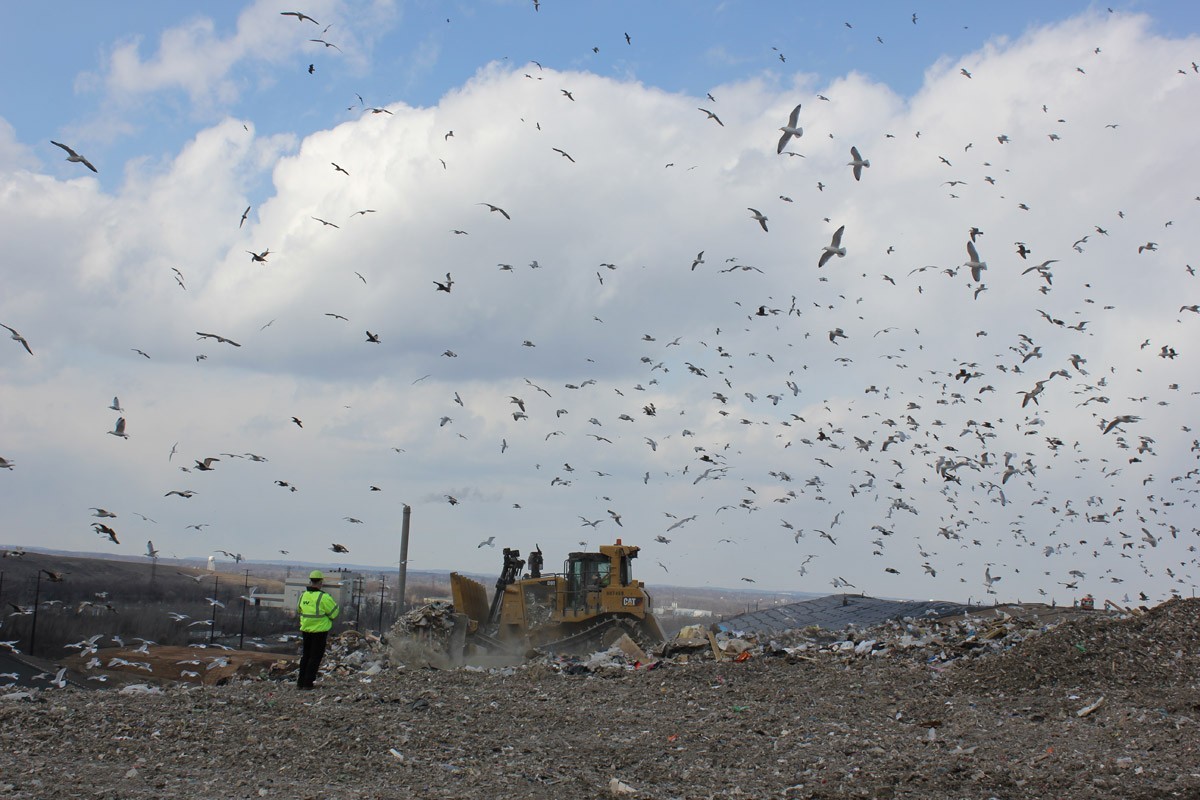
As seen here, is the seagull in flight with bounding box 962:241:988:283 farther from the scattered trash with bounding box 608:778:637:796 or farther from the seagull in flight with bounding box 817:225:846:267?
the scattered trash with bounding box 608:778:637:796

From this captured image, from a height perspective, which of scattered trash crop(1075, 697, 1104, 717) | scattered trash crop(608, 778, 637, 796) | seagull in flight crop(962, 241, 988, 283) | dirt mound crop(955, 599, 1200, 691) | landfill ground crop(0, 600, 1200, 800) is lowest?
scattered trash crop(608, 778, 637, 796)

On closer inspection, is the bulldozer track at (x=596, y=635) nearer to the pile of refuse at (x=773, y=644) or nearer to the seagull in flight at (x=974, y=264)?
the pile of refuse at (x=773, y=644)

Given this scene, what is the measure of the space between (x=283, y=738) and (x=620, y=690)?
417cm

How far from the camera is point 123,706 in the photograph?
26.8 ft

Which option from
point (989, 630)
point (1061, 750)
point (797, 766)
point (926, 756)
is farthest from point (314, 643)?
point (989, 630)

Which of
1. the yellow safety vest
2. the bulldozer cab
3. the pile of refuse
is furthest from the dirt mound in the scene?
the bulldozer cab

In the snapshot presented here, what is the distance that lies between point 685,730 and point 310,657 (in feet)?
13.0

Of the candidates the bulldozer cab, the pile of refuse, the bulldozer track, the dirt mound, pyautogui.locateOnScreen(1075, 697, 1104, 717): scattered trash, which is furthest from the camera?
the bulldozer cab

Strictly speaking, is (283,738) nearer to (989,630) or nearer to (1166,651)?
(1166,651)

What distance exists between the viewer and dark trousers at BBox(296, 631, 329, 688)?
32.7ft

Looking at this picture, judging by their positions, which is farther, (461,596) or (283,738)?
(461,596)

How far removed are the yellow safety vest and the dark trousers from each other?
0.26 ft

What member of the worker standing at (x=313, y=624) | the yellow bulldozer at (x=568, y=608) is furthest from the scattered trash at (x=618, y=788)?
the yellow bulldozer at (x=568, y=608)

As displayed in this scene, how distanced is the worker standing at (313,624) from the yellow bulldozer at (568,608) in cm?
612
